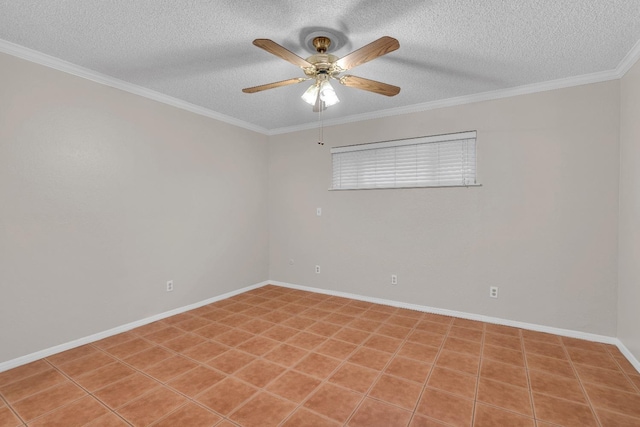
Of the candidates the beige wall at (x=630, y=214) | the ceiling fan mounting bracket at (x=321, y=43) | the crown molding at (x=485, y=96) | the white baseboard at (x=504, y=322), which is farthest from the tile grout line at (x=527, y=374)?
the ceiling fan mounting bracket at (x=321, y=43)

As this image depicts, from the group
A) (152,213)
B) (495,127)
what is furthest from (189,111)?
(495,127)

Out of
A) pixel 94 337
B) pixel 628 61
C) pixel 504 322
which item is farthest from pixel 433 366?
pixel 94 337

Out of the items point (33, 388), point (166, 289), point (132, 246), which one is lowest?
point (33, 388)

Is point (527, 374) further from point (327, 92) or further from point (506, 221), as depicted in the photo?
point (327, 92)

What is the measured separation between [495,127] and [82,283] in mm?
4397

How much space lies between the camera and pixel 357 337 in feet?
9.48

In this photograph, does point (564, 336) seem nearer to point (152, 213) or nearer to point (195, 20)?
point (195, 20)

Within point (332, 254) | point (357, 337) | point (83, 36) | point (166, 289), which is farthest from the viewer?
point (332, 254)

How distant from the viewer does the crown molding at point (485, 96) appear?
2.73 metres

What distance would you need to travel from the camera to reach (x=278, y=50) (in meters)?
1.80

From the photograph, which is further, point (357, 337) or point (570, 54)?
point (357, 337)

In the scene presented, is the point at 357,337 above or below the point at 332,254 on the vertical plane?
below

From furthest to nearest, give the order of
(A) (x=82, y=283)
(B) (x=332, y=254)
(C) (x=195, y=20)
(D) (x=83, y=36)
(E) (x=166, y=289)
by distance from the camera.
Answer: (B) (x=332, y=254)
(E) (x=166, y=289)
(A) (x=82, y=283)
(D) (x=83, y=36)
(C) (x=195, y=20)

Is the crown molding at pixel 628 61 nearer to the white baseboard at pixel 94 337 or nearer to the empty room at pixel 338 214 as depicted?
the empty room at pixel 338 214
